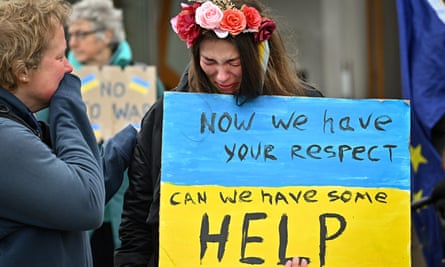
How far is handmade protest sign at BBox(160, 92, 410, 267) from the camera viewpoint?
7.52 ft

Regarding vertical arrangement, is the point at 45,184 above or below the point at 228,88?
below

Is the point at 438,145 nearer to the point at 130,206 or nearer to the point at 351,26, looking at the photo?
the point at 130,206

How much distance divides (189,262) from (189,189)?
0.61 feet

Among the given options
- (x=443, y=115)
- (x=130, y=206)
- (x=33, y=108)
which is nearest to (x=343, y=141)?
(x=130, y=206)

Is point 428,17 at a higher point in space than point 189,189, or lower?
higher

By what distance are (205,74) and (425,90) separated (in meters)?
1.73

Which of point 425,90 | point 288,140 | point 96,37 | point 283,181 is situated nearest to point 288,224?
point 283,181

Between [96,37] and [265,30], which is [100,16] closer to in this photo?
[96,37]

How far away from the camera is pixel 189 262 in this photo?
89.6 inches

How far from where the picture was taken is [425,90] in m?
3.95

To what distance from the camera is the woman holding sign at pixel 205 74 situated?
2.42 metres

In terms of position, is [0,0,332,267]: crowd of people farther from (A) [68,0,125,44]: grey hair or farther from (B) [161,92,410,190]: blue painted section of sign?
(A) [68,0,125,44]: grey hair

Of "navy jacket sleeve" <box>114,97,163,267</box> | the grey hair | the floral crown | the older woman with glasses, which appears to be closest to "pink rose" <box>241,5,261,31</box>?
the floral crown

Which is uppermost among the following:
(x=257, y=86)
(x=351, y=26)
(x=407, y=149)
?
(x=257, y=86)
